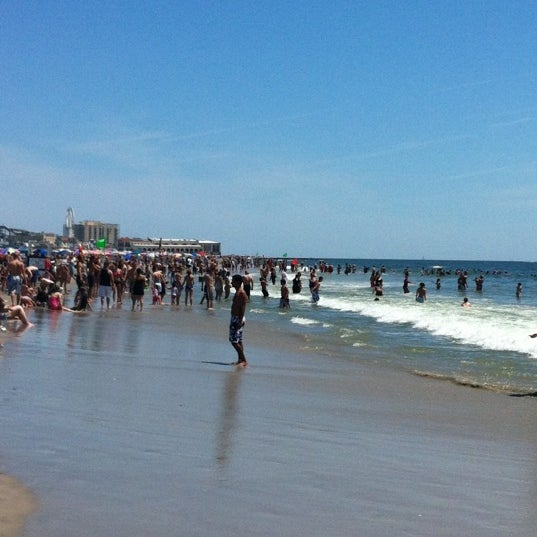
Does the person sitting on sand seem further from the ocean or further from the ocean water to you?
the ocean water

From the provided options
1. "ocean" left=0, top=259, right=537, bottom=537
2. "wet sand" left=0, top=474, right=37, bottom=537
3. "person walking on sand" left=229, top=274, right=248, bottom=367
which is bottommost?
"ocean" left=0, top=259, right=537, bottom=537

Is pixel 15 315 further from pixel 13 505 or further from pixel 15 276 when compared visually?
pixel 13 505

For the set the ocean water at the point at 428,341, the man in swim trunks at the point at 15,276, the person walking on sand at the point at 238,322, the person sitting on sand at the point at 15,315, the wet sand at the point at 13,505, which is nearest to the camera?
the wet sand at the point at 13,505

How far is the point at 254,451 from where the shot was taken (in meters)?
5.94

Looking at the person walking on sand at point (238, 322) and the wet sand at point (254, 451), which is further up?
the person walking on sand at point (238, 322)

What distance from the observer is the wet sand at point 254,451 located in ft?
14.2

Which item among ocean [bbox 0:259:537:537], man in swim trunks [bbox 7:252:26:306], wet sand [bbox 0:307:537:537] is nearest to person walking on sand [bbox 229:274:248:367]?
ocean [bbox 0:259:537:537]

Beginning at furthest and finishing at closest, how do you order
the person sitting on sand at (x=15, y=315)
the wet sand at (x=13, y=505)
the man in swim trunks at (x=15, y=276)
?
the man in swim trunks at (x=15, y=276) → the person sitting on sand at (x=15, y=315) → the wet sand at (x=13, y=505)

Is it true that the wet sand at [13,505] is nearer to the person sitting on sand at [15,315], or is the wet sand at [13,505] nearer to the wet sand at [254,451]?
the wet sand at [254,451]

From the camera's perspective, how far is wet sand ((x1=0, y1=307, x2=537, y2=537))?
14.2ft

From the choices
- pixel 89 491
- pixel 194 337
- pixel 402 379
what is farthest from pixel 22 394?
pixel 194 337

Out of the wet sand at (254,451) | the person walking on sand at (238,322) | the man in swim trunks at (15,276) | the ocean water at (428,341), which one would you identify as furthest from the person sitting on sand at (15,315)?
the ocean water at (428,341)

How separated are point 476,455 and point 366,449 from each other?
0.92 m

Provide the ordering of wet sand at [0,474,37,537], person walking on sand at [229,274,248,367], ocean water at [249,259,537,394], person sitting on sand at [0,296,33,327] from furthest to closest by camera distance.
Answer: person sitting on sand at [0,296,33,327] → ocean water at [249,259,537,394] → person walking on sand at [229,274,248,367] → wet sand at [0,474,37,537]
